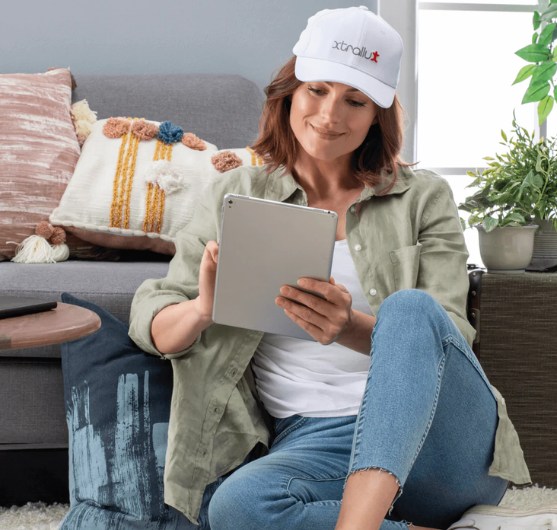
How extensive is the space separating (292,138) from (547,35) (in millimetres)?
1186

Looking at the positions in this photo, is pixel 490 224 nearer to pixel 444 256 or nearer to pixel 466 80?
pixel 444 256

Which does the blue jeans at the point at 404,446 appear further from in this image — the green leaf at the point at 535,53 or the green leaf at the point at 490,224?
the green leaf at the point at 535,53

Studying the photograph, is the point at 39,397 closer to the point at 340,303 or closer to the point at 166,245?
the point at 166,245

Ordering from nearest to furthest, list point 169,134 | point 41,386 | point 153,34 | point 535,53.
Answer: point 41,386 < point 169,134 < point 535,53 < point 153,34

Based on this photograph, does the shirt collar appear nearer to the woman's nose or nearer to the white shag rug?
the woman's nose

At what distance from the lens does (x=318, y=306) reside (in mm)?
1062

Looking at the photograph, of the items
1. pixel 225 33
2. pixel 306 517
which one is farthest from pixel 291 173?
pixel 225 33

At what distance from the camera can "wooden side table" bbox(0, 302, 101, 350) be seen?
35.1 inches

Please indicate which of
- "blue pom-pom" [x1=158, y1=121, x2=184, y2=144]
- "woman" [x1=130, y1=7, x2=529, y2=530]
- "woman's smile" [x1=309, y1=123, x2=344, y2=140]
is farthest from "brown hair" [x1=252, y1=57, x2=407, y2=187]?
"blue pom-pom" [x1=158, y1=121, x2=184, y2=144]

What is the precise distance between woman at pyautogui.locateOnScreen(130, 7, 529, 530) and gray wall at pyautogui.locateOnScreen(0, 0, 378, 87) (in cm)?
111

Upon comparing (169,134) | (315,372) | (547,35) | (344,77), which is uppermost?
(547,35)

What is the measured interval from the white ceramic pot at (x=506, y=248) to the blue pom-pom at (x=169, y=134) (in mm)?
767

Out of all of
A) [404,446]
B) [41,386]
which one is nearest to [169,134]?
[41,386]

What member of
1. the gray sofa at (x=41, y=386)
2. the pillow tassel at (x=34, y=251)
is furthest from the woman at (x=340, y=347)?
the pillow tassel at (x=34, y=251)
